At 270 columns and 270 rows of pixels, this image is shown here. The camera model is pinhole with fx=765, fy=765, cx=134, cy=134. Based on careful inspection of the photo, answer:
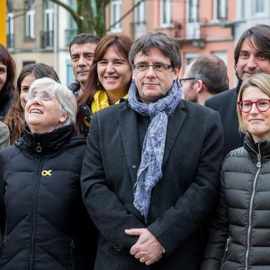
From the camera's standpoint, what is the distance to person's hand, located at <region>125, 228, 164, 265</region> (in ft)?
15.3

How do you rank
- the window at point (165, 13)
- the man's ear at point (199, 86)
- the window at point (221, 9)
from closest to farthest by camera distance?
1. the man's ear at point (199, 86)
2. the window at point (221, 9)
3. the window at point (165, 13)

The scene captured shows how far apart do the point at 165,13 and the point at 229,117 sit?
105 feet

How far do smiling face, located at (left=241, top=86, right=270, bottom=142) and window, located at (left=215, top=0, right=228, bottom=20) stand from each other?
29.5 m

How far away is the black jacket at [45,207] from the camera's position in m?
5.00

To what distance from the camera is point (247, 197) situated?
4.57 metres

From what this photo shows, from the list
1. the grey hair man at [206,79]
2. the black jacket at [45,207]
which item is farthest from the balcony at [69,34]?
the black jacket at [45,207]

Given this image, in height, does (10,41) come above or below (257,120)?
below

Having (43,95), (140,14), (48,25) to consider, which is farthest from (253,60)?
(48,25)

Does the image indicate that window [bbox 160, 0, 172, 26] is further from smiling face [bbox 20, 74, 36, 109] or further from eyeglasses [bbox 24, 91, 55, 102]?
eyeglasses [bbox 24, 91, 55, 102]

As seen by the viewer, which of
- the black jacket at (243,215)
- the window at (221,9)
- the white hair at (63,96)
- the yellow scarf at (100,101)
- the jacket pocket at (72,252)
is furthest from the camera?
the window at (221,9)

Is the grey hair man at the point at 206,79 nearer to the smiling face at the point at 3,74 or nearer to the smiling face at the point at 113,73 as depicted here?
the smiling face at the point at 113,73

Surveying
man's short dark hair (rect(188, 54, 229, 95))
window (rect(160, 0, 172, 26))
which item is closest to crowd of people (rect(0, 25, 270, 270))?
man's short dark hair (rect(188, 54, 229, 95))

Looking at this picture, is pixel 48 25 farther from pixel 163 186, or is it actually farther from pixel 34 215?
pixel 163 186

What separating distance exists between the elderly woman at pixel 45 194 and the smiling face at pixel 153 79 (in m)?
0.64
